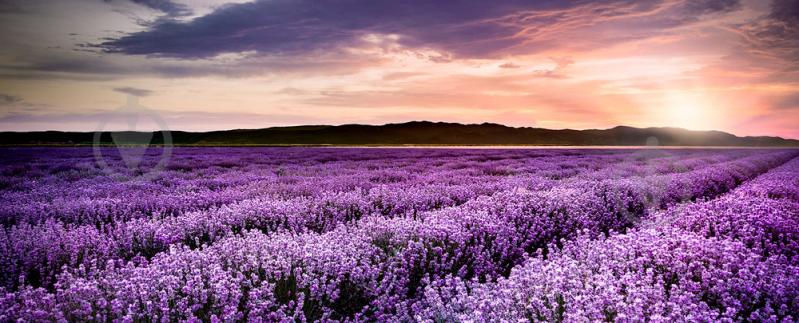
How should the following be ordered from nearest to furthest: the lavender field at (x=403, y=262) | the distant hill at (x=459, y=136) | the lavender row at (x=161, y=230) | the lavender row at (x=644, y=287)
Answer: the lavender row at (x=644, y=287), the lavender field at (x=403, y=262), the lavender row at (x=161, y=230), the distant hill at (x=459, y=136)

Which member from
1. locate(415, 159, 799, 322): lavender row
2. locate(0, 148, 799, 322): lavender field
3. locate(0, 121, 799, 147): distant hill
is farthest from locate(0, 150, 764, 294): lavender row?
locate(0, 121, 799, 147): distant hill

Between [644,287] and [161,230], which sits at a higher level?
[644,287]

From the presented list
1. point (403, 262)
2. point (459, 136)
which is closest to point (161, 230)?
point (403, 262)

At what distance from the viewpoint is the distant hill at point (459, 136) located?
12912 cm

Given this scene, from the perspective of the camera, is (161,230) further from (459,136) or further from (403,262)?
(459,136)

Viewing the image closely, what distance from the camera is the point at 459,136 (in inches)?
5650

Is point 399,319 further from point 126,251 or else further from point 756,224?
point 756,224

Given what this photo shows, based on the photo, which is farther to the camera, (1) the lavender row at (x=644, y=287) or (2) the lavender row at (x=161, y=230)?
(2) the lavender row at (x=161, y=230)

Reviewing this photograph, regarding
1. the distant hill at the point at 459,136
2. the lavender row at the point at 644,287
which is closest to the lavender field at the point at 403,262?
the lavender row at the point at 644,287

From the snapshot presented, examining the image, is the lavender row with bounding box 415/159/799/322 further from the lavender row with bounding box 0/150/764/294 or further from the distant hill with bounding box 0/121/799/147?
the distant hill with bounding box 0/121/799/147

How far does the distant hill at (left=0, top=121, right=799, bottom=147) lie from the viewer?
5084 inches

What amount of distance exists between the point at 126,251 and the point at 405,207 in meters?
3.54

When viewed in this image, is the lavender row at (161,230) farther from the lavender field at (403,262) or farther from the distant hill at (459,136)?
the distant hill at (459,136)

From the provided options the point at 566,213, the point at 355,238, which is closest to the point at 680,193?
the point at 566,213
